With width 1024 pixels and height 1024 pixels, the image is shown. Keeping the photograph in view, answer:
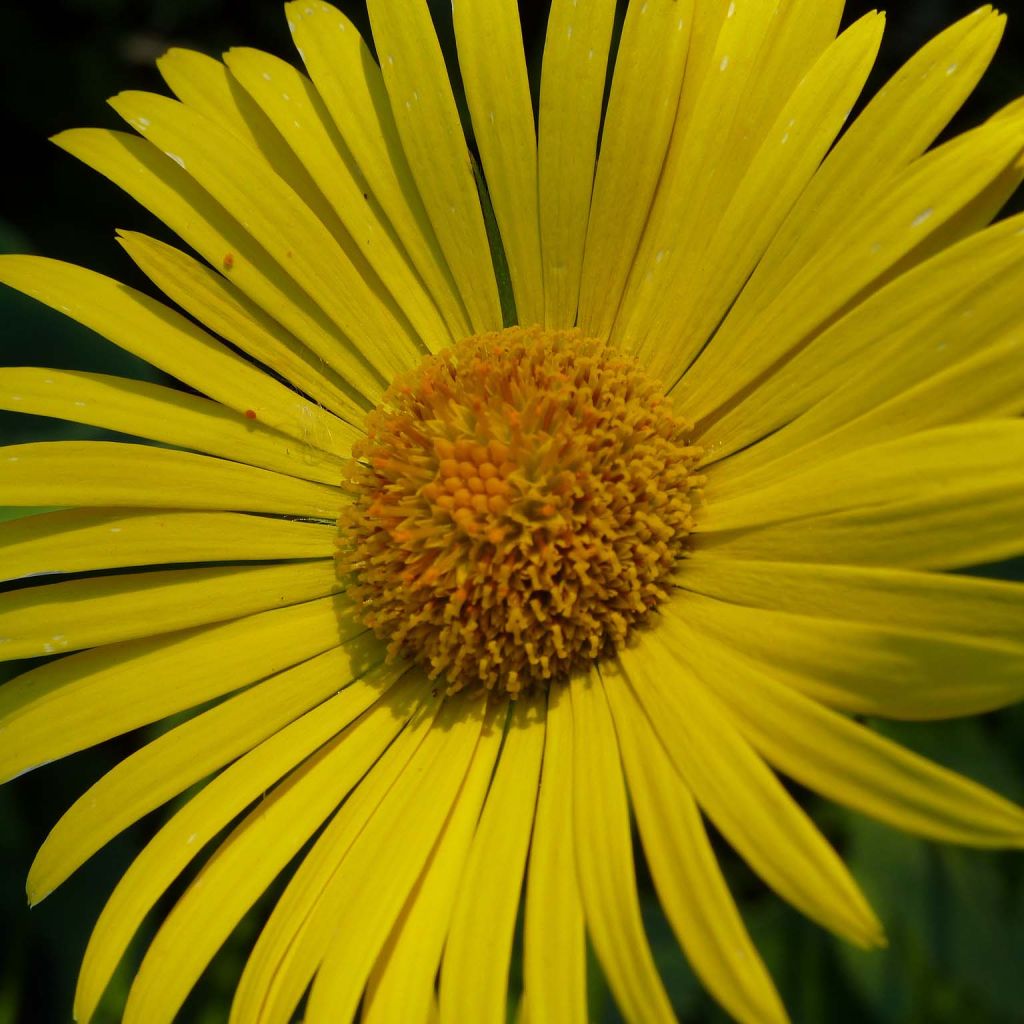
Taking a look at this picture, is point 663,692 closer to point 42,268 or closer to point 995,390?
point 995,390

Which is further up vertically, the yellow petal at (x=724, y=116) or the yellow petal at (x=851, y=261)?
the yellow petal at (x=724, y=116)

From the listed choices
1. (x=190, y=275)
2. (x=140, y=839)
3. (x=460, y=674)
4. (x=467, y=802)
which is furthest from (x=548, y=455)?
(x=140, y=839)

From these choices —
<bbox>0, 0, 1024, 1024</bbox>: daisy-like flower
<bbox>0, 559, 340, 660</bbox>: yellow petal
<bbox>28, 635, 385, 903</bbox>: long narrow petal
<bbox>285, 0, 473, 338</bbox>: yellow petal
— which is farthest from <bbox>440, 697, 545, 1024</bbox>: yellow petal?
<bbox>285, 0, 473, 338</bbox>: yellow petal

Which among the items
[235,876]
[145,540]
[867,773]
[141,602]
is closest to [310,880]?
[235,876]

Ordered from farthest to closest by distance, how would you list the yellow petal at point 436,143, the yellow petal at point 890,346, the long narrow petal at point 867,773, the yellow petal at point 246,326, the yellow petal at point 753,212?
1. the yellow petal at point 246,326
2. the yellow petal at point 436,143
3. the yellow petal at point 753,212
4. the yellow petal at point 890,346
5. the long narrow petal at point 867,773

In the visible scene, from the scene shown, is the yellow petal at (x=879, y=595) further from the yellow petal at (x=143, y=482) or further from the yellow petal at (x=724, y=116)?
the yellow petal at (x=143, y=482)

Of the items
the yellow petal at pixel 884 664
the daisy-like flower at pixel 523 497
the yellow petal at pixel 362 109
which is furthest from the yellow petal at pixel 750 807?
the yellow petal at pixel 362 109
